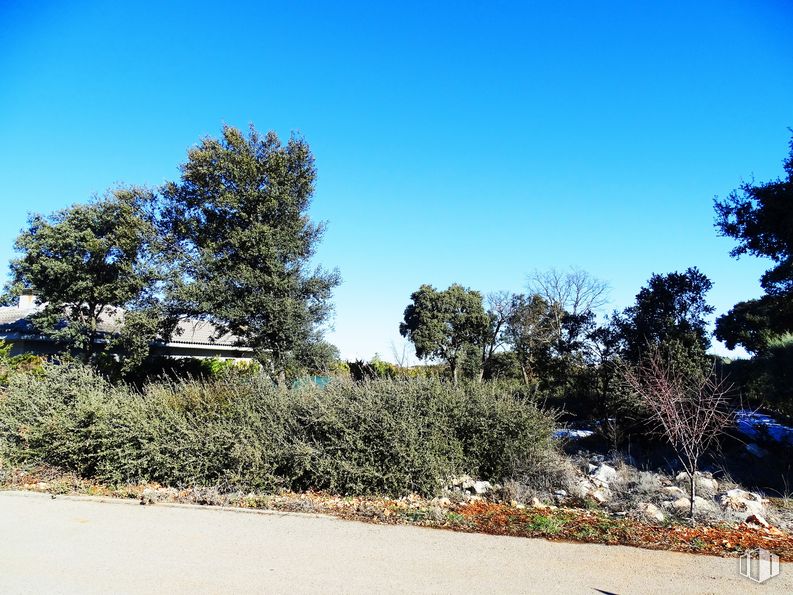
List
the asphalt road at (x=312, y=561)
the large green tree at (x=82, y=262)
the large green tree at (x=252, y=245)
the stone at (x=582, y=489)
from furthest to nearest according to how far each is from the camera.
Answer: the large green tree at (x=82, y=262), the large green tree at (x=252, y=245), the stone at (x=582, y=489), the asphalt road at (x=312, y=561)

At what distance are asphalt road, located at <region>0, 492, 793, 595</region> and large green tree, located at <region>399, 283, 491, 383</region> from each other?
82.4 ft

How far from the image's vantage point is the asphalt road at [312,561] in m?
4.19

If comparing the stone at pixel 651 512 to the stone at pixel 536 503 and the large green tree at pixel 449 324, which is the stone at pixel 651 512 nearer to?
the stone at pixel 536 503

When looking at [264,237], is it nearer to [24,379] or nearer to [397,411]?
[24,379]

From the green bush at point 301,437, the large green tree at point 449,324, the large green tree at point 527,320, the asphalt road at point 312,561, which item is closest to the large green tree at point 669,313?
the green bush at point 301,437

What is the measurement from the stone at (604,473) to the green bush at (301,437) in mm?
1076

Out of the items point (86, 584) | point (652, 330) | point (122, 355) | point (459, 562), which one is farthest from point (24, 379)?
point (652, 330)

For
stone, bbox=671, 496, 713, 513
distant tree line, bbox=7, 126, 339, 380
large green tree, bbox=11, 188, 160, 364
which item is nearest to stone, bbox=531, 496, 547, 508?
stone, bbox=671, 496, 713, 513

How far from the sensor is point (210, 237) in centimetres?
1748

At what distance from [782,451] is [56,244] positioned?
23.8 metres

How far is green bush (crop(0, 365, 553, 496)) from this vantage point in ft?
23.6

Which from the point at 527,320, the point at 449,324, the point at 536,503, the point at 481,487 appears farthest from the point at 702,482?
the point at 449,324

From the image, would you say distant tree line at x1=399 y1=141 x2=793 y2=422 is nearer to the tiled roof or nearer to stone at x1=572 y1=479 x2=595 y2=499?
stone at x1=572 y1=479 x2=595 y2=499

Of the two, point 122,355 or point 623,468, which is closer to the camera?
point 623,468
